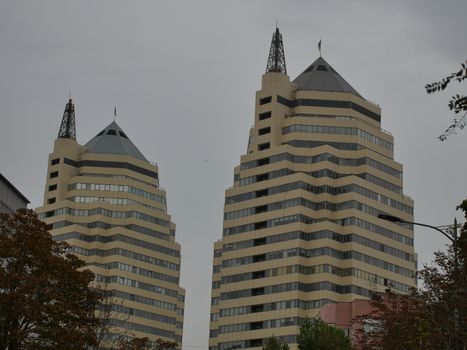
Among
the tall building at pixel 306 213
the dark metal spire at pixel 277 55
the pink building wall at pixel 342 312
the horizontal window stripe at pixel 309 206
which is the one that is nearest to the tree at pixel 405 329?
the pink building wall at pixel 342 312

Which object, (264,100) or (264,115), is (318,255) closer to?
(264,115)

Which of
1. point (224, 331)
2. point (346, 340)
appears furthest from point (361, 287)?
point (346, 340)

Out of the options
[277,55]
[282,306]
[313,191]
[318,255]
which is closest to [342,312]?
[282,306]

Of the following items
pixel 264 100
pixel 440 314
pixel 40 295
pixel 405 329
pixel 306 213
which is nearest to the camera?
pixel 440 314

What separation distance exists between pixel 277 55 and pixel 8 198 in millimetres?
122643

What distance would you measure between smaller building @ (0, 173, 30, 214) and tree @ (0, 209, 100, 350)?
63.5 feet

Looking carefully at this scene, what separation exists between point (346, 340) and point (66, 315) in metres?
47.0

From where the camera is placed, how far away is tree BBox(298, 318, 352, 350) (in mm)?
92688

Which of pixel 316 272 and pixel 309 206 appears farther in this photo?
pixel 309 206

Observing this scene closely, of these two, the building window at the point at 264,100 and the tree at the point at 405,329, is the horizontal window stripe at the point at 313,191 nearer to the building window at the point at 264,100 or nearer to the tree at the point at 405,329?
the building window at the point at 264,100

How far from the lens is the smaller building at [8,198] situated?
242 feet

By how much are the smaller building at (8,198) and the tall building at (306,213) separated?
9241 cm

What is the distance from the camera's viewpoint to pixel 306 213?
175500 mm

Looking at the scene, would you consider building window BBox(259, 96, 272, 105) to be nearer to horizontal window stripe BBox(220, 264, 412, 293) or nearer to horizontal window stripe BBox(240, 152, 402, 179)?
horizontal window stripe BBox(240, 152, 402, 179)
